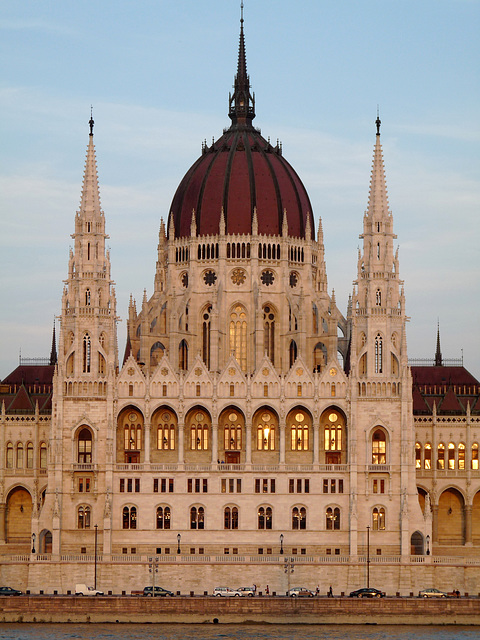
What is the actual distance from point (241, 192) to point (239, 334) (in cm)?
1307

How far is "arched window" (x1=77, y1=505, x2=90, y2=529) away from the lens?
470 feet

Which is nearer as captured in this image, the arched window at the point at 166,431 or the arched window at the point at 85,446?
the arched window at the point at 85,446

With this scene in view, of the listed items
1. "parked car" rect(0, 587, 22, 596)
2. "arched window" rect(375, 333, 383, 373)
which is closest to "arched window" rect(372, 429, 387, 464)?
"arched window" rect(375, 333, 383, 373)

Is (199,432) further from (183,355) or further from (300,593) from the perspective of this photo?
(300,593)

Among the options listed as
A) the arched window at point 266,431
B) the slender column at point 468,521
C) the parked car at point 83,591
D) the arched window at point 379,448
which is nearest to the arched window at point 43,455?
the arched window at point 266,431

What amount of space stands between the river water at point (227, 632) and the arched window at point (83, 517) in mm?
17511

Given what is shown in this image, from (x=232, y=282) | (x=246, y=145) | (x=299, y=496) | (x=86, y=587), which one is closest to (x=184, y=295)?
(x=232, y=282)

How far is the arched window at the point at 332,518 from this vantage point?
14338cm

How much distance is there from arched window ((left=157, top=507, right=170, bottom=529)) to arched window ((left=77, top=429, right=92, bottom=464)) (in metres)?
7.21

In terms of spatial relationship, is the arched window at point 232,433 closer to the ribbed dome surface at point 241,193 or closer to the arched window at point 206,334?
the arched window at point 206,334

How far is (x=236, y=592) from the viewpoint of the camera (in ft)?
429

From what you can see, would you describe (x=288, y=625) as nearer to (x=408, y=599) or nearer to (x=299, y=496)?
(x=408, y=599)

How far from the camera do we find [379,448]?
14450cm

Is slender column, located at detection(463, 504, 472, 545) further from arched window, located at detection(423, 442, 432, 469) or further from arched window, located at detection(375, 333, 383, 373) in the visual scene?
arched window, located at detection(375, 333, 383, 373)
